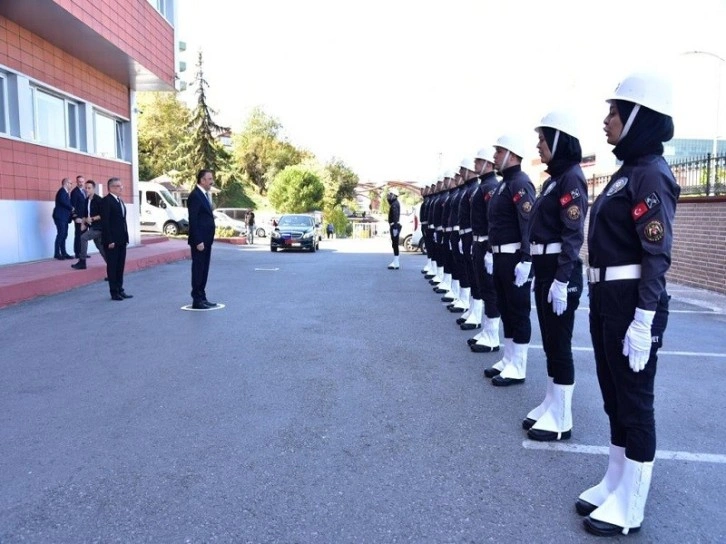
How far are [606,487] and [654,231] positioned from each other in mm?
1427

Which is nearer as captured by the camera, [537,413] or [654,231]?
[654,231]

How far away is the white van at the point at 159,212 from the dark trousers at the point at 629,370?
2991 centimetres

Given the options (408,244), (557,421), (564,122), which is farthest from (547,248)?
(408,244)

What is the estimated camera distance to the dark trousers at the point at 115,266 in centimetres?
1004

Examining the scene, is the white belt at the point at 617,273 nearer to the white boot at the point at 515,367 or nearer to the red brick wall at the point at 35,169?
the white boot at the point at 515,367

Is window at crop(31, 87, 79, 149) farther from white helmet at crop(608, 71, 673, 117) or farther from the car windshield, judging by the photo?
white helmet at crop(608, 71, 673, 117)

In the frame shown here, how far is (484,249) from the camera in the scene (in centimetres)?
658

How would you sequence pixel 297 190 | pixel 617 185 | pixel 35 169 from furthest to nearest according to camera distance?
pixel 297 190 → pixel 35 169 → pixel 617 185

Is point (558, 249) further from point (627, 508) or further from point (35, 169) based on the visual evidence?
Result: point (35, 169)

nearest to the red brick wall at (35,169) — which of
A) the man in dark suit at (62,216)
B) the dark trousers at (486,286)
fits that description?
the man in dark suit at (62,216)

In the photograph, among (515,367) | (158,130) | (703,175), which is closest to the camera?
(515,367)

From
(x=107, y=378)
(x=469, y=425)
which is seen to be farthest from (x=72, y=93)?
(x=469, y=425)

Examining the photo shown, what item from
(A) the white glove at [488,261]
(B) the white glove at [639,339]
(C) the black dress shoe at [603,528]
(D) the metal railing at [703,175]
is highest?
(D) the metal railing at [703,175]

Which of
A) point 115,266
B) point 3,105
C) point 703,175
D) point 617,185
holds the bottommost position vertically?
point 115,266
